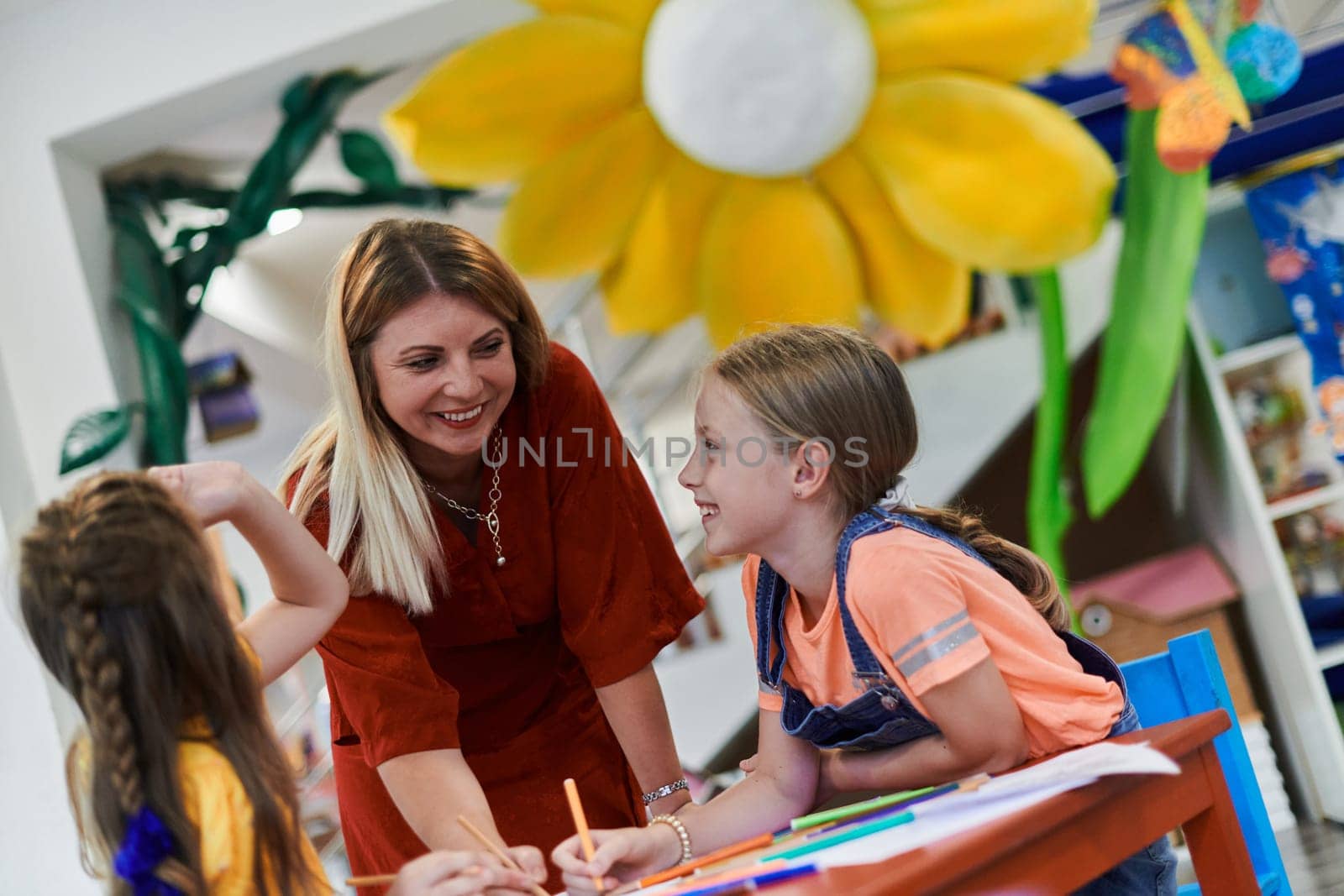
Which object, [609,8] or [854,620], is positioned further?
[609,8]

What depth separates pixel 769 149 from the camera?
2.79m

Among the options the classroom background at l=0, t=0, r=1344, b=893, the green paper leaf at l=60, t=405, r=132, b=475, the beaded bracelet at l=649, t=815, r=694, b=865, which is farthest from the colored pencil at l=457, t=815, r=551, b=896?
the green paper leaf at l=60, t=405, r=132, b=475

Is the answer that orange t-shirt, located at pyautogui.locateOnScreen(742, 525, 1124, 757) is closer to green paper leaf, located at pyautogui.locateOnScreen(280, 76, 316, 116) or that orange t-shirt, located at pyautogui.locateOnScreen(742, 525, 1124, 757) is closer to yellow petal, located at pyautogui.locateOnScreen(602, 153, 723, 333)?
yellow petal, located at pyautogui.locateOnScreen(602, 153, 723, 333)

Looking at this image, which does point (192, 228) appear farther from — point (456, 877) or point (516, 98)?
point (456, 877)

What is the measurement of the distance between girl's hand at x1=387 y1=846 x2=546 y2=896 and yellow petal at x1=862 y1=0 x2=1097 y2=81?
226 cm

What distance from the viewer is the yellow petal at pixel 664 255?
2873mm

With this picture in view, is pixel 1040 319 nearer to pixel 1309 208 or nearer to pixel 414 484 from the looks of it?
pixel 1309 208

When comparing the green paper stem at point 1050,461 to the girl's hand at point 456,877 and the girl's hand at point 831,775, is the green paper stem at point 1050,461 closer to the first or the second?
the girl's hand at point 831,775

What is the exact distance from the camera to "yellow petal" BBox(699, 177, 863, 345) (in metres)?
2.86

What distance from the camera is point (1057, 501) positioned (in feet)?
10.0

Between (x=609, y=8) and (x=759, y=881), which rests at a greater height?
(x=609, y=8)

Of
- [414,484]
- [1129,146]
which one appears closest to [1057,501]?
[1129,146]

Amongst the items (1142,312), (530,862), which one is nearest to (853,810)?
(530,862)

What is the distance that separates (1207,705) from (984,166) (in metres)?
1.84
